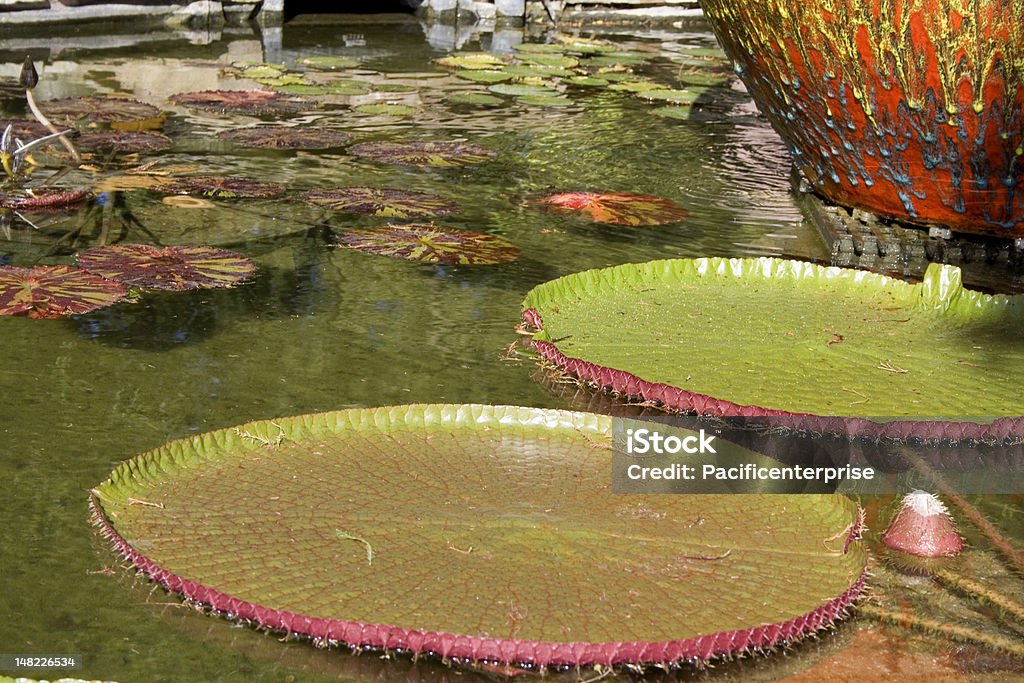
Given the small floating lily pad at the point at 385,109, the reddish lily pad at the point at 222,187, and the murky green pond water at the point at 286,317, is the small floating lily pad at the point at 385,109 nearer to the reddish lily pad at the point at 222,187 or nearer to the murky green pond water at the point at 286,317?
the murky green pond water at the point at 286,317

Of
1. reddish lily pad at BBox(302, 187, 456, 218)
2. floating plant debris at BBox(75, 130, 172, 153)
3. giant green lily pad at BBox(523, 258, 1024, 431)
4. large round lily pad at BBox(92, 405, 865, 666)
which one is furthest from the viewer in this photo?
floating plant debris at BBox(75, 130, 172, 153)

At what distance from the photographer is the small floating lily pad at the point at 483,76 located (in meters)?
7.23

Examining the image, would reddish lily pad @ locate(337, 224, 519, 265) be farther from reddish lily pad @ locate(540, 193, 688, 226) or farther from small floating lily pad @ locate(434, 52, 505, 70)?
small floating lily pad @ locate(434, 52, 505, 70)

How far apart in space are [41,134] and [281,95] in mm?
1647

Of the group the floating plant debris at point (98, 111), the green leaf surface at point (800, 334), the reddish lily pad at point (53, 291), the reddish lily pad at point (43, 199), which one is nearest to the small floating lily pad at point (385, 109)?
the floating plant debris at point (98, 111)

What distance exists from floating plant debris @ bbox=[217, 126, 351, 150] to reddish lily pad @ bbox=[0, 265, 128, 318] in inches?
74.3

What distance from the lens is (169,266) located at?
342 centimetres

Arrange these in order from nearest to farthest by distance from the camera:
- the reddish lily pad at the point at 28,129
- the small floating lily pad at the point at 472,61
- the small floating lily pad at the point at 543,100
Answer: the reddish lily pad at the point at 28,129 → the small floating lily pad at the point at 543,100 → the small floating lily pad at the point at 472,61

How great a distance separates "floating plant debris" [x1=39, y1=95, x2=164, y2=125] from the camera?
5.38 m

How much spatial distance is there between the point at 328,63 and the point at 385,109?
64.0 inches

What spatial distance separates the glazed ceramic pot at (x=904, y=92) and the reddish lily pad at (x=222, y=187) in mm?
1619

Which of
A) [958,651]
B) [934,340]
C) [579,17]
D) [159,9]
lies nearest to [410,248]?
[934,340]

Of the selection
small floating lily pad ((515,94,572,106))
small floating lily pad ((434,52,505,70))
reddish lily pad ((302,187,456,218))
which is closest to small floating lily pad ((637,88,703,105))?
small floating lily pad ((515,94,572,106))

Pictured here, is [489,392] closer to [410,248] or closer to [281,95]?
[410,248]
